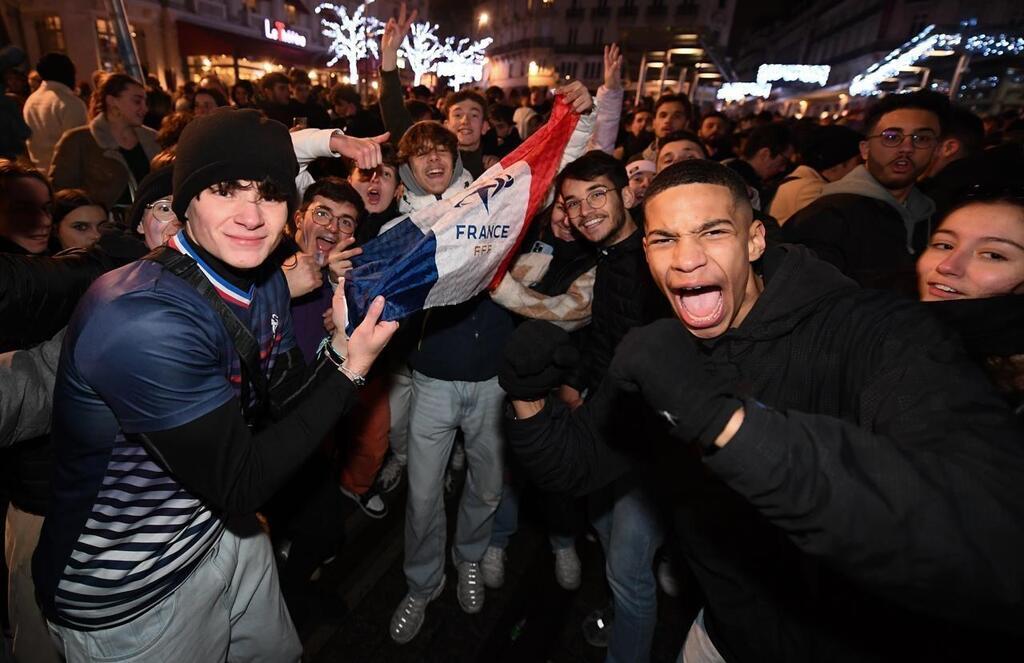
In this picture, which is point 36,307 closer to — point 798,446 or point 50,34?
point 798,446

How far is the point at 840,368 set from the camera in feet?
5.27

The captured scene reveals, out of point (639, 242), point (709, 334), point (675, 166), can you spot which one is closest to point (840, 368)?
point (709, 334)

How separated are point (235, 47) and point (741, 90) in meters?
43.5

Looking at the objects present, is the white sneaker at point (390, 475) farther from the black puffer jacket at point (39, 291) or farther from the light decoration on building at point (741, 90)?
the light decoration on building at point (741, 90)

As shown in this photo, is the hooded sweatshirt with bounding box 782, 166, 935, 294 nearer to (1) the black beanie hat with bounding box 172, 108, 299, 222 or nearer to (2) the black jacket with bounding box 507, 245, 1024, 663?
(2) the black jacket with bounding box 507, 245, 1024, 663

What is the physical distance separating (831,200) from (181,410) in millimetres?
3971

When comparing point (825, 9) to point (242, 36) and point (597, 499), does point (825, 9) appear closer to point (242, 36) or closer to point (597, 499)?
point (242, 36)

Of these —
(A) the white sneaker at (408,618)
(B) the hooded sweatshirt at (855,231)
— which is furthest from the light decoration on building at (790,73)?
(A) the white sneaker at (408,618)

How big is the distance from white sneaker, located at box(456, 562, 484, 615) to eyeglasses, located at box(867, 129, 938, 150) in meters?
4.45

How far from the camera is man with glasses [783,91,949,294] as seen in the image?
329 cm

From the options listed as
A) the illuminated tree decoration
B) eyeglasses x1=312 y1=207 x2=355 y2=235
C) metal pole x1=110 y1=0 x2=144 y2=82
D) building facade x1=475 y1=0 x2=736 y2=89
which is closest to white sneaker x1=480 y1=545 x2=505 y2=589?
Answer: eyeglasses x1=312 y1=207 x2=355 y2=235

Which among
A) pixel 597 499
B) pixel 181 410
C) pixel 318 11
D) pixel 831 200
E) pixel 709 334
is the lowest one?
pixel 597 499

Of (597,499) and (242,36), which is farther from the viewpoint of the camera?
(242,36)

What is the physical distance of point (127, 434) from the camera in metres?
1.70
